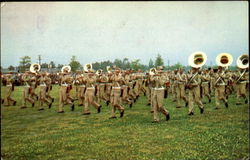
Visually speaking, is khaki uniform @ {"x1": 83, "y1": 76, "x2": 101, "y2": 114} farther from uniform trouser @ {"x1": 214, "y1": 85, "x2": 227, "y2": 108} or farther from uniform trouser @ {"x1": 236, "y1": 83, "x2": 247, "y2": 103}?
uniform trouser @ {"x1": 236, "y1": 83, "x2": 247, "y2": 103}

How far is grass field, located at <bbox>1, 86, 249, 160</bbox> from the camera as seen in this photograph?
7.24 m

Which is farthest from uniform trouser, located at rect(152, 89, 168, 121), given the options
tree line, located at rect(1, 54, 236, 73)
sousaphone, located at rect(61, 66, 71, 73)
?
sousaphone, located at rect(61, 66, 71, 73)

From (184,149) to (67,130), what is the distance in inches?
169

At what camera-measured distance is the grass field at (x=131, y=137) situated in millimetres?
7242

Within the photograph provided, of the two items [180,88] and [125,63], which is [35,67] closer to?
[125,63]

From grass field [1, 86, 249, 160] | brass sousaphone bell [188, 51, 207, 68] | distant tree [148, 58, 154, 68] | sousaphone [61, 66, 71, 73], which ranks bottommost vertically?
grass field [1, 86, 249, 160]

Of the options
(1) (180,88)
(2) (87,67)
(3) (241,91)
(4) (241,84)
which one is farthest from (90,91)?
(4) (241,84)

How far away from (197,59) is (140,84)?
27.5ft

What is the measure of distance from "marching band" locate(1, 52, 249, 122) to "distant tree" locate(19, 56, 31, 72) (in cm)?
26

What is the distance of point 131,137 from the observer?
8.24 meters

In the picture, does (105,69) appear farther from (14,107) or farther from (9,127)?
(14,107)

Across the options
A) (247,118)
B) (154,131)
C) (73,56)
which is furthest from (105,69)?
(247,118)

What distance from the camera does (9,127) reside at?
10.7 m

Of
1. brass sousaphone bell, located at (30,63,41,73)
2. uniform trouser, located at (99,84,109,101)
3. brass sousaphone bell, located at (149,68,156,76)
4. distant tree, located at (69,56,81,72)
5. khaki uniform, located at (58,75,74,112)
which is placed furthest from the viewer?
uniform trouser, located at (99,84,109,101)
